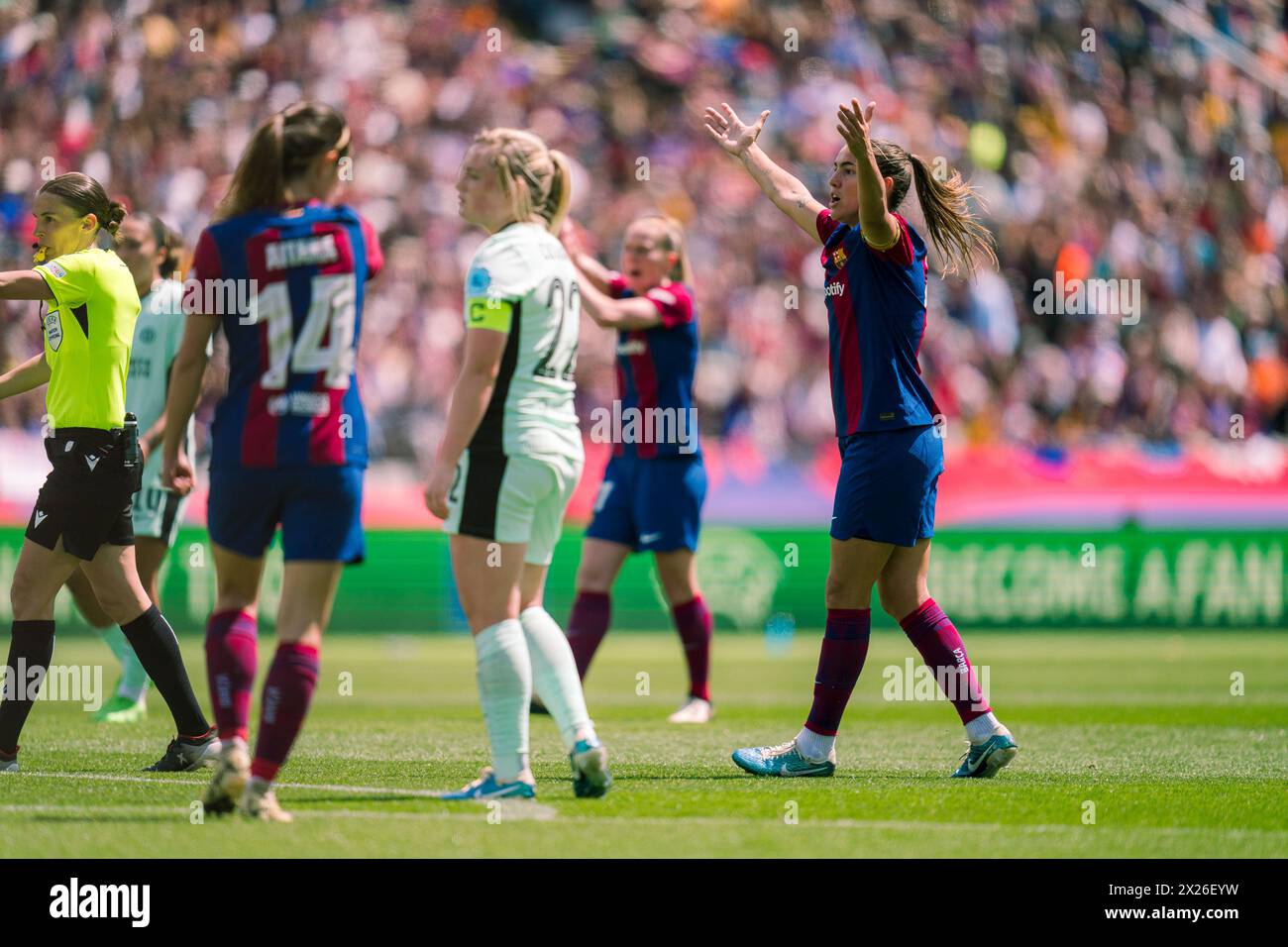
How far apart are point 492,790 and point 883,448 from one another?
2165mm

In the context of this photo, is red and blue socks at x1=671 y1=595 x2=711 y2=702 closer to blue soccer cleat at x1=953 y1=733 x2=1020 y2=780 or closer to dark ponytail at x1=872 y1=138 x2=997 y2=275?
blue soccer cleat at x1=953 y1=733 x2=1020 y2=780

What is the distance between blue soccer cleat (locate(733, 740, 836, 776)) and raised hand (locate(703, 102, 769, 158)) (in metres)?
2.63

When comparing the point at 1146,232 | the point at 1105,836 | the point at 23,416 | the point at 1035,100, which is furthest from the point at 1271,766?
the point at 1035,100

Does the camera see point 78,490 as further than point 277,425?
Yes

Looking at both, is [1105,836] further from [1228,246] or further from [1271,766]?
[1228,246]

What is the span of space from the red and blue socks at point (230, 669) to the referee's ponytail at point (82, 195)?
2160 millimetres

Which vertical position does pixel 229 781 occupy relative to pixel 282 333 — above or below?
below

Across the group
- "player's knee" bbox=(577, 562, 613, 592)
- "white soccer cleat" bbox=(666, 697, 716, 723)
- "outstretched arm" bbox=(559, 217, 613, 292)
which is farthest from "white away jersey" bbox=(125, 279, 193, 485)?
"white soccer cleat" bbox=(666, 697, 716, 723)

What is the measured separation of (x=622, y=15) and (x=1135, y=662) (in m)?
12.5

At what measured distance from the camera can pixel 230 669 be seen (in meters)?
5.80

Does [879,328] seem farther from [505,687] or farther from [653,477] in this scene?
[653,477]

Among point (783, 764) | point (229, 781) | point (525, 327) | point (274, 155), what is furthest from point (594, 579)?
point (274, 155)

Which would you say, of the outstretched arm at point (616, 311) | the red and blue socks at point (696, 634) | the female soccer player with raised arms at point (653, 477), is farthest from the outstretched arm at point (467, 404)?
the red and blue socks at point (696, 634)

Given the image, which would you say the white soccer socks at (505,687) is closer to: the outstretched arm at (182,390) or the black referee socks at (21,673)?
the outstretched arm at (182,390)
